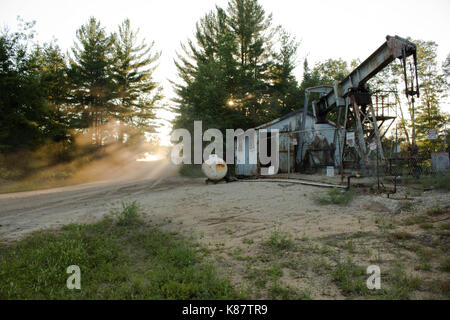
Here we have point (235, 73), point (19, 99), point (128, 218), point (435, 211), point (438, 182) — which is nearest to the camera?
point (435, 211)

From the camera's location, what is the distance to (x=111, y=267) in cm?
380

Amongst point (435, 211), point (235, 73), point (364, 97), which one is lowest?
point (435, 211)

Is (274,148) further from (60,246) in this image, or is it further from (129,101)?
(129,101)

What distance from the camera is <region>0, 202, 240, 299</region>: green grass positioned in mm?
3094

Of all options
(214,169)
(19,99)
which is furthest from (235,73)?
(19,99)

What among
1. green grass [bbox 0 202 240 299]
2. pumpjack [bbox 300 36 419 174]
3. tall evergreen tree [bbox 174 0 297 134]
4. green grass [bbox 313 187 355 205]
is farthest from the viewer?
tall evergreen tree [bbox 174 0 297 134]

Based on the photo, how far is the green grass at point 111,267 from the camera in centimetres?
309

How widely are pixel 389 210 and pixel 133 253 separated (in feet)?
20.1

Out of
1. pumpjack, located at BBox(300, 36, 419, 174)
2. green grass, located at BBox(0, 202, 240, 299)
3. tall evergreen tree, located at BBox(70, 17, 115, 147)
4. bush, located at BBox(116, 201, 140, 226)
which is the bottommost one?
green grass, located at BBox(0, 202, 240, 299)

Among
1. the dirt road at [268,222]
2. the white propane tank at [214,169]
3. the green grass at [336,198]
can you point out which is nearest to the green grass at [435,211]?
the dirt road at [268,222]

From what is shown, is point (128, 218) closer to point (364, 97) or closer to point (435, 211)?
point (435, 211)

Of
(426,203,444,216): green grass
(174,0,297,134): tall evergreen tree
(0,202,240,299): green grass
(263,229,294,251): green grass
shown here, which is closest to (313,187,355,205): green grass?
(426,203,444,216): green grass

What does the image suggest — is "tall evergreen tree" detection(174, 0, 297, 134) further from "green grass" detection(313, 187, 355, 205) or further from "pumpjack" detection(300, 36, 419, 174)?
"green grass" detection(313, 187, 355, 205)

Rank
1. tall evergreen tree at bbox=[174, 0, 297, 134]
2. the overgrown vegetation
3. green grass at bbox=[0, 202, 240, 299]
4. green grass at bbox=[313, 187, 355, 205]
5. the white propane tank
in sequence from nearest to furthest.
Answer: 1. green grass at bbox=[0, 202, 240, 299]
2. green grass at bbox=[313, 187, 355, 205]
3. the overgrown vegetation
4. the white propane tank
5. tall evergreen tree at bbox=[174, 0, 297, 134]
